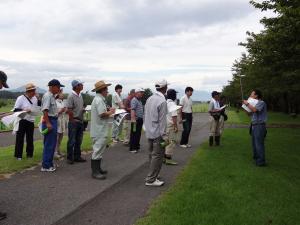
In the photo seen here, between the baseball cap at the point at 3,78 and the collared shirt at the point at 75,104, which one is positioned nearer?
the baseball cap at the point at 3,78

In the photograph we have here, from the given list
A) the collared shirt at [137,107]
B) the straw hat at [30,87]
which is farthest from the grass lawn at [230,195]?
the straw hat at [30,87]

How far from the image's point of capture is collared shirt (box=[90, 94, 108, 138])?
8864 mm

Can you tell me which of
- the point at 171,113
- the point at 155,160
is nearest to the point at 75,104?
the point at 171,113

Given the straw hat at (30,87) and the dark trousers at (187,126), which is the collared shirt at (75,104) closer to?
the straw hat at (30,87)

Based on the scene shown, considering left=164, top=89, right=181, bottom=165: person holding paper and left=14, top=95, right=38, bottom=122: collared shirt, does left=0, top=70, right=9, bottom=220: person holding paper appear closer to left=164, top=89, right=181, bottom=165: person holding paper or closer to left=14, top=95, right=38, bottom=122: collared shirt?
left=14, top=95, right=38, bottom=122: collared shirt

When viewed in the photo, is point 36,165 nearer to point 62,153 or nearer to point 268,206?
point 62,153

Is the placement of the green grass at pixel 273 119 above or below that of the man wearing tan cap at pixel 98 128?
below

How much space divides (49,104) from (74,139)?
59.3 inches

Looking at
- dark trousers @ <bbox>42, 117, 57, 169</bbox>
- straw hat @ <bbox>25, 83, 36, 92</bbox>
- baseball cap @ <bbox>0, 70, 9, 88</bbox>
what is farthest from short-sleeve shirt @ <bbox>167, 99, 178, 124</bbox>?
baseball cap @ <bbox>0, 70, 9, 88</bbox>

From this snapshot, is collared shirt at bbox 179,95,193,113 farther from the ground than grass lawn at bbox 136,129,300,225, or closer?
farther from the ground

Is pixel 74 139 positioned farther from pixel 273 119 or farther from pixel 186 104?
pixel 273 119

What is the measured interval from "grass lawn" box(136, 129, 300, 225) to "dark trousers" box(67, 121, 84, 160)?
3.04 m

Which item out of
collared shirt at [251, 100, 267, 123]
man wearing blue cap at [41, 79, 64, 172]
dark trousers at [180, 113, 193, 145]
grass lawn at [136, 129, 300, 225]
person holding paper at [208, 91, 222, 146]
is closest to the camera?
grass lawn at [136, 129, 300, 225]

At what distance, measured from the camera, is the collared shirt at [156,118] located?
840 centimetres
